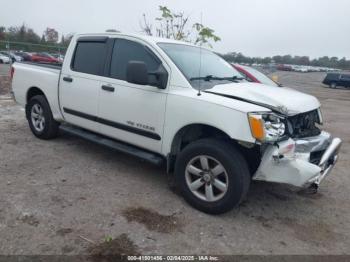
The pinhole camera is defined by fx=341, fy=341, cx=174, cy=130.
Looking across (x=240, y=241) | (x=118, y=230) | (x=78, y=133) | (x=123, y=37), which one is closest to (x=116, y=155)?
(x=78, y=133)

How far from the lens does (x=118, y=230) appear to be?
318cm

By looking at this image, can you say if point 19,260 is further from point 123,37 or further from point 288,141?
point 123,37

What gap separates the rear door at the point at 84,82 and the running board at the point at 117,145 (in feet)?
0.38

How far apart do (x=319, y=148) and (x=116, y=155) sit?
2.95m

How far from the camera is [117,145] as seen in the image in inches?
175

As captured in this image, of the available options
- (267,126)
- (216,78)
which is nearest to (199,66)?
(216,78)

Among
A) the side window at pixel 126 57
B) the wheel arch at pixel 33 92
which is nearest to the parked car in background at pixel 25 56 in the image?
the wheel arch at pixel 33 92

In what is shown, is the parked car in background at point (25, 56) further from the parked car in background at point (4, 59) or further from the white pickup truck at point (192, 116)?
the white pickup truck at point (192, 116)

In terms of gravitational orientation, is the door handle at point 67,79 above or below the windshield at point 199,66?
below

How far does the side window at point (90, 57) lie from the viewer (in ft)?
15.3

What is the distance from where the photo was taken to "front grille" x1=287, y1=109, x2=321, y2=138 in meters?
3.58

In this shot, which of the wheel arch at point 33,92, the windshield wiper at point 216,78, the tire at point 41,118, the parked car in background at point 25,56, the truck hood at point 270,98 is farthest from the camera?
the parked car in background at point 25,56

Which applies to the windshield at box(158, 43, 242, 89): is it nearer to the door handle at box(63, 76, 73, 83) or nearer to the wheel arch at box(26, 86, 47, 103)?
the door handle at box(63, 76, 73, 83)

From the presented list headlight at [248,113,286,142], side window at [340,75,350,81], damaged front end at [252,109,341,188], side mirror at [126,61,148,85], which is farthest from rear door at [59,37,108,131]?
side window at [340,75,350,81]
